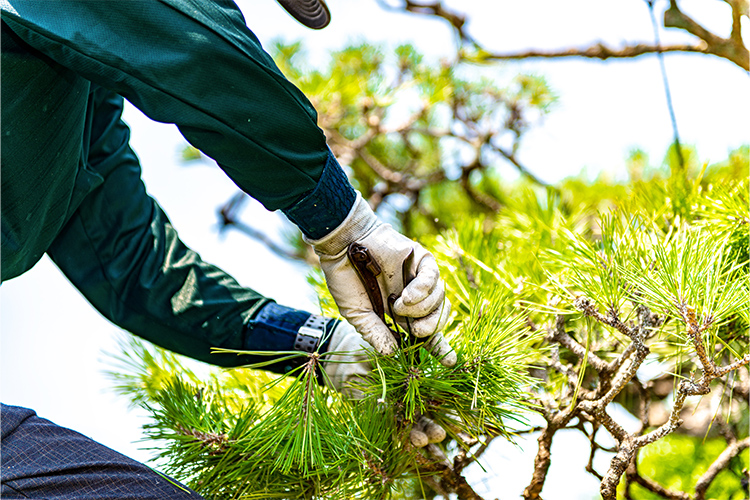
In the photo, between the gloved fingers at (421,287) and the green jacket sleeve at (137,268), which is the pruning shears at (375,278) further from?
the green jacket sleeve at (137,268)

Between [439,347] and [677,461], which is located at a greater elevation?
[677,461]

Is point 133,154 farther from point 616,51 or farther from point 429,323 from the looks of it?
point 616,51

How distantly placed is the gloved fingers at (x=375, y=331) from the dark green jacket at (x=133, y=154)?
0.25 ft

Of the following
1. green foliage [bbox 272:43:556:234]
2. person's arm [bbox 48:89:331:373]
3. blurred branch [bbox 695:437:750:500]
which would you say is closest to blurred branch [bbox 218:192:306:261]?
green foliage [bbox 272:43:556:234]

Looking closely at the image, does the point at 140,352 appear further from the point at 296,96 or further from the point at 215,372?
the point at 296,96

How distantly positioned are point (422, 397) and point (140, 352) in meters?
0.35

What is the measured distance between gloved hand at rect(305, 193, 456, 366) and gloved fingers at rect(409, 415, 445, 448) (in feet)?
0.20

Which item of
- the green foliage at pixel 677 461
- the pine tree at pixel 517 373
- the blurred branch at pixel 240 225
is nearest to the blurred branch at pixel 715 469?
the pine tree at pixel 517 373

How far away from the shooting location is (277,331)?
65cm

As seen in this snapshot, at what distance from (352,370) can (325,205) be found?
7.1 inches

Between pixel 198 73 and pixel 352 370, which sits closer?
pixel 198 73

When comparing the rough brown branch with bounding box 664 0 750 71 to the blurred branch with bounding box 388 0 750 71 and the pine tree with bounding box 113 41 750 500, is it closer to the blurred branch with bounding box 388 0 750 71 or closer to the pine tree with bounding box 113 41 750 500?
the blurred branch with bounding box 388 0 750 71

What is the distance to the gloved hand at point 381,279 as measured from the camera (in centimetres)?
52

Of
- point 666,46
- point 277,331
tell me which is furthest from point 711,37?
point 277,331
